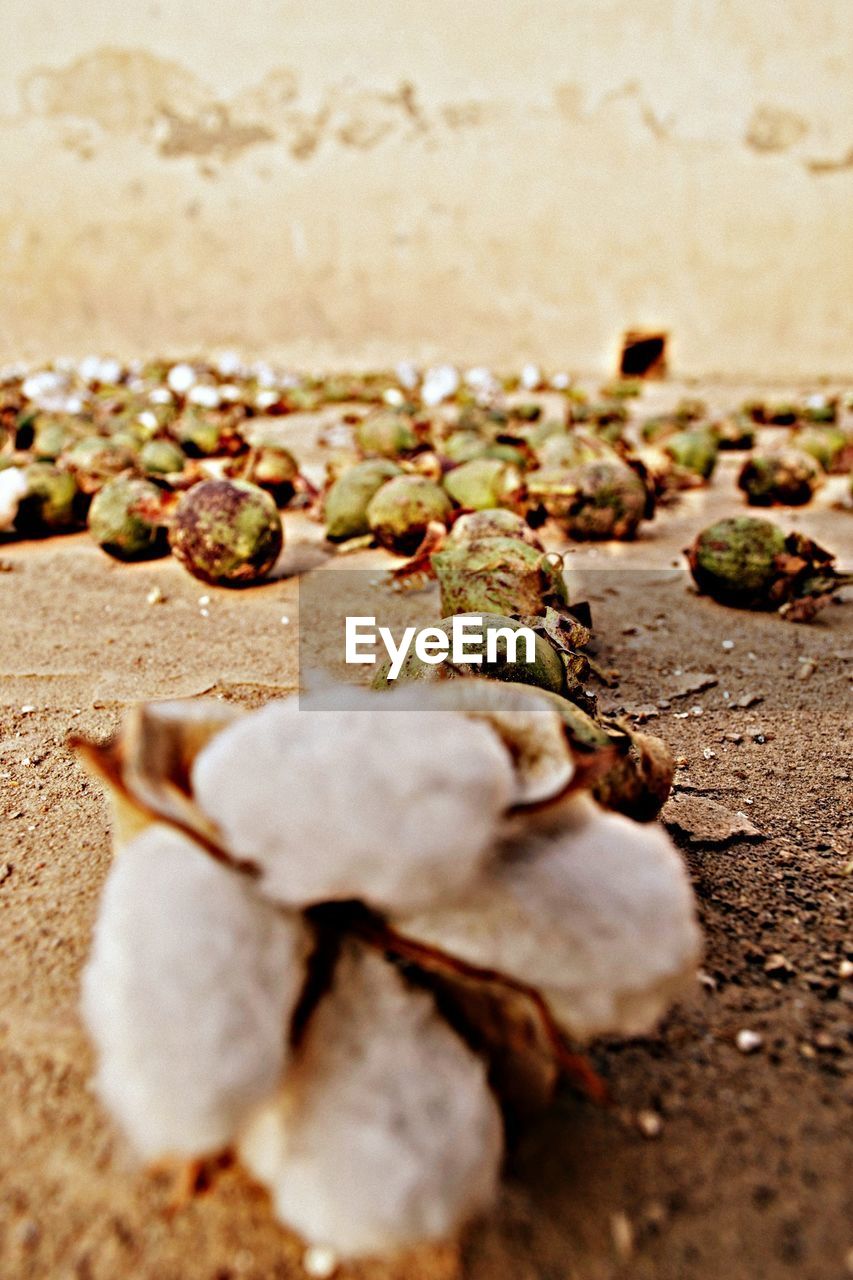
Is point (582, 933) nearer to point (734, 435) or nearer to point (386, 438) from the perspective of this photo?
point (386, 438)

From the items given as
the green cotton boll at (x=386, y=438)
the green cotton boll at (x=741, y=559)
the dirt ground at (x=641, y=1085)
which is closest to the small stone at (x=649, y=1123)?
the dirt ground at (x=641, y=1085)

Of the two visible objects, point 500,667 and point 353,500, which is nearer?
point 500,667

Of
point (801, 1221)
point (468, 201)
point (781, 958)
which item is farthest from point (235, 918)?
point (468, 201)

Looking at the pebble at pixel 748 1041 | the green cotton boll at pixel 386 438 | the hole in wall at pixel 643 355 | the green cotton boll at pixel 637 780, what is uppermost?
the green cotton boll at pixel 637 780

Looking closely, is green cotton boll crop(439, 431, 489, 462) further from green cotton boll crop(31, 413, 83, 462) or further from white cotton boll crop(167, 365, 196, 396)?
white cotton boll crop(167, 365, 196, 396)

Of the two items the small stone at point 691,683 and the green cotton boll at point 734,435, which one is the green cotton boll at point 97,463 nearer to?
the small stone at point 691,683

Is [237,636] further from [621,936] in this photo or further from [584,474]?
[621,936]

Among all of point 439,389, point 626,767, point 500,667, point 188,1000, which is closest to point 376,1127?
point 188,1000
